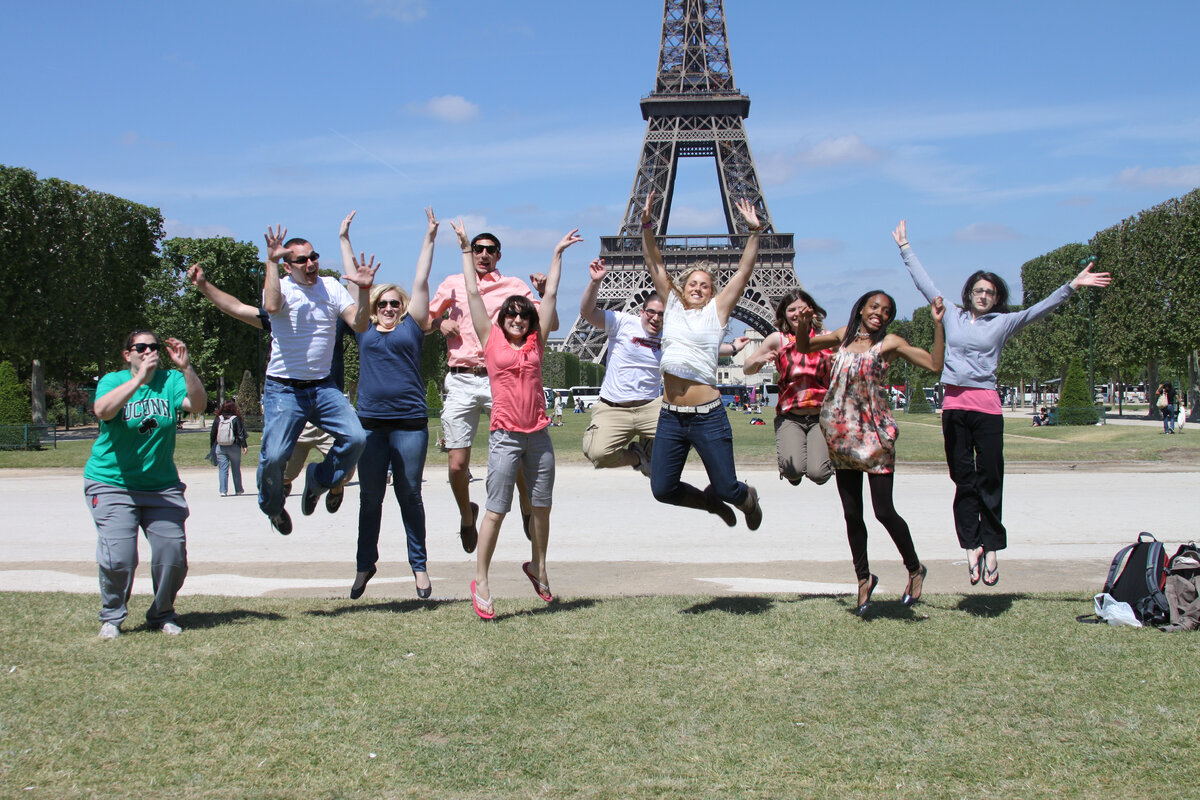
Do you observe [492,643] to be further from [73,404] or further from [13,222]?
[73,404]

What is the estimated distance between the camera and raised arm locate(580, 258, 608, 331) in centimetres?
677

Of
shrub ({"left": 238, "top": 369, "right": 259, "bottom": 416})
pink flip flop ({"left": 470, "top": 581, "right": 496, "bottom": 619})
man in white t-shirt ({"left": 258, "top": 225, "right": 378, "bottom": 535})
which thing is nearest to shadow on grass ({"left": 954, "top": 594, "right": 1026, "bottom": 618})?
pink flip flop ({"left": 470, "top": 581, "right": 496, "bottom": 619})

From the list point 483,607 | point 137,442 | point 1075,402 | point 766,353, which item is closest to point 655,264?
point 766,353

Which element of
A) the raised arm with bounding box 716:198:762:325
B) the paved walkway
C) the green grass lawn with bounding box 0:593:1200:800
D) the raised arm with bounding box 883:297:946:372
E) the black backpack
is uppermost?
the raised arm with bounding box 716:198:762:325

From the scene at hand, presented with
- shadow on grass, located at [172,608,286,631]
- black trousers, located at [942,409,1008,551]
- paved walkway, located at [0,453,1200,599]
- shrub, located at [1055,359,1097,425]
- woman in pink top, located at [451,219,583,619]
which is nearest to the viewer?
shadow on grass, located at [172,608,286,631]

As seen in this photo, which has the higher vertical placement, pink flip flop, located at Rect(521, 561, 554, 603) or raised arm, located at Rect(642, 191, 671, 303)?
raised arm, located at Rect(642, 191, 671, 303)

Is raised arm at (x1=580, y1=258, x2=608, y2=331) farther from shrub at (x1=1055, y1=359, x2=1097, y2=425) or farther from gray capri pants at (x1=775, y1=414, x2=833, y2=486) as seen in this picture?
shrub at (x1=1055, y1=359, x2=1097, y2=425)

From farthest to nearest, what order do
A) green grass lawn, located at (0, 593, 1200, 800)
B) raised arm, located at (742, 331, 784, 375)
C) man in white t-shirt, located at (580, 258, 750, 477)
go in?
man in white t-shirt, located at (580, 258, 750, 477) < raised arm, located at (742, 331, 784, 375) < green grass lawn, located at (0, 593, 1200, 800)

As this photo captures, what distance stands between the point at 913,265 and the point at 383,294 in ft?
12.0

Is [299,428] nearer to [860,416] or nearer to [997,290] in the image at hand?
[860,416]

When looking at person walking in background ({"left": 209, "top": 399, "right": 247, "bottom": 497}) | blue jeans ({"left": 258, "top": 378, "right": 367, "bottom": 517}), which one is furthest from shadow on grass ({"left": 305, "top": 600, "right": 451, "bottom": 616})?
person walking in background ({"left": 209, "top": 399, "right": 247, "bottom": 497})

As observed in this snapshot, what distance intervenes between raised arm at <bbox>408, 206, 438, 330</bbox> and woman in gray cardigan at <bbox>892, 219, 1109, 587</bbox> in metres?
3.34

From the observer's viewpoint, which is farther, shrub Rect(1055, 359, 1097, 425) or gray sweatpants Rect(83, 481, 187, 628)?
shrub Rect(1055, 359, 1097, 425)

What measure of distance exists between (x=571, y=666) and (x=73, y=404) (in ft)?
213
